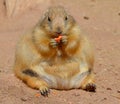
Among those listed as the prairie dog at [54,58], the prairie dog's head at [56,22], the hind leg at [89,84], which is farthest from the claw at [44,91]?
the prairie dog's head at [56,22]

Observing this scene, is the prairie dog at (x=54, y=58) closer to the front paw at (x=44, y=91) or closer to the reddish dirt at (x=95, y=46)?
the front paw at (x=44, y=91)

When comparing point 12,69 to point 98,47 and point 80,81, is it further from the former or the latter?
point 98,47

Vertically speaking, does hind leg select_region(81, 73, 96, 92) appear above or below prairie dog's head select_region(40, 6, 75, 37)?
below

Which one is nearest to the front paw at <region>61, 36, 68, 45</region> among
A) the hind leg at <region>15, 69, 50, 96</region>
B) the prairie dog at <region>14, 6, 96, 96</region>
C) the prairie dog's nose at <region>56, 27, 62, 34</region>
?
the prairie dog at <region>14, 6, 96, 96</region>

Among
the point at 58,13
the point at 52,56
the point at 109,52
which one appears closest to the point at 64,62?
the point at 52,56

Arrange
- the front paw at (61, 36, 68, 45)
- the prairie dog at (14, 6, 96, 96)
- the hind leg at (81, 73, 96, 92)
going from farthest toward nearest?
the hind leg at (81, 73, 96, 92) → the prairie dog at (14, 6, 96, 96) → the front paw at (61, 36, 68, 45)

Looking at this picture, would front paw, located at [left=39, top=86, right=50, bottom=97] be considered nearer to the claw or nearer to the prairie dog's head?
the claw

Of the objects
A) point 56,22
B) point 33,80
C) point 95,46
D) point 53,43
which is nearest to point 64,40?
point 53,43
